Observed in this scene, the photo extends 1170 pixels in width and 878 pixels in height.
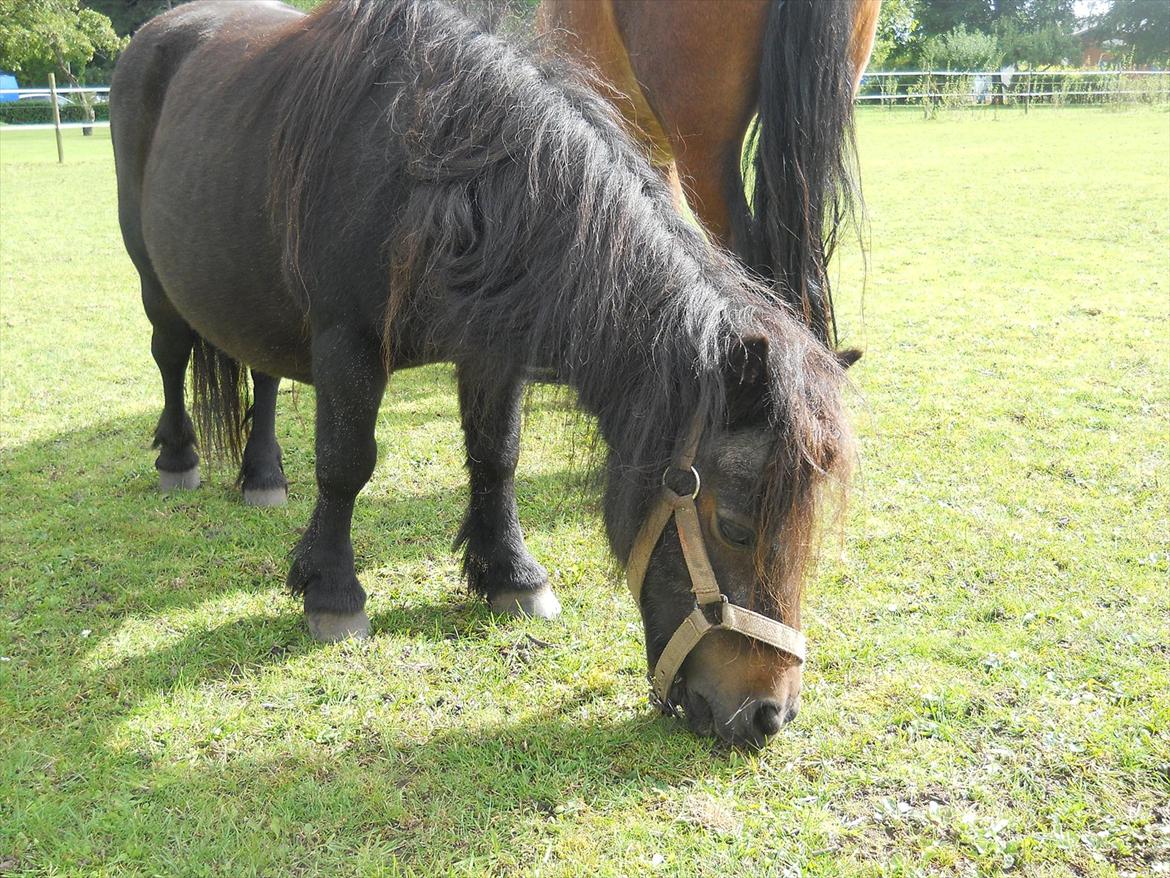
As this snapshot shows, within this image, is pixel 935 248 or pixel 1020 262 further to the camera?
pixel 935 248

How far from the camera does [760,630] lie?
2.20m

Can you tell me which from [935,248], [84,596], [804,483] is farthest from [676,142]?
[935,248]

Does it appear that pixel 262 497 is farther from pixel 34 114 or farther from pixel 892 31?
pixel 892 31

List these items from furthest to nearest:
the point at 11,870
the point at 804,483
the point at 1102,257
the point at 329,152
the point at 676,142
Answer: the point at 1102,257 < the point at 676,142 < the point at 329,152 < the point at 11,870 < the point at 804,483

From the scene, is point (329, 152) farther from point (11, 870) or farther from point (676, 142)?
point (11, 870)

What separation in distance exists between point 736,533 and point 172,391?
3.39 m

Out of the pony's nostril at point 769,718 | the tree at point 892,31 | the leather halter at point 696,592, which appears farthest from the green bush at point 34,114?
the pony's nostril at point 769,718

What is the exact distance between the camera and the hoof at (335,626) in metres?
3.21

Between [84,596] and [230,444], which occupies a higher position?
[230,444]

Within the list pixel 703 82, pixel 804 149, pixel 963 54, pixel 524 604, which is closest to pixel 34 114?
pixel 963 54

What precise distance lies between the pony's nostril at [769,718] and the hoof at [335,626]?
5.02ft

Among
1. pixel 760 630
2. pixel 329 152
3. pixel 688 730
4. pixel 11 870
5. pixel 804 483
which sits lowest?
pixel 11 870

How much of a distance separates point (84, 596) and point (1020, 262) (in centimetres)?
864

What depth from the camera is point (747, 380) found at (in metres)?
2.08
